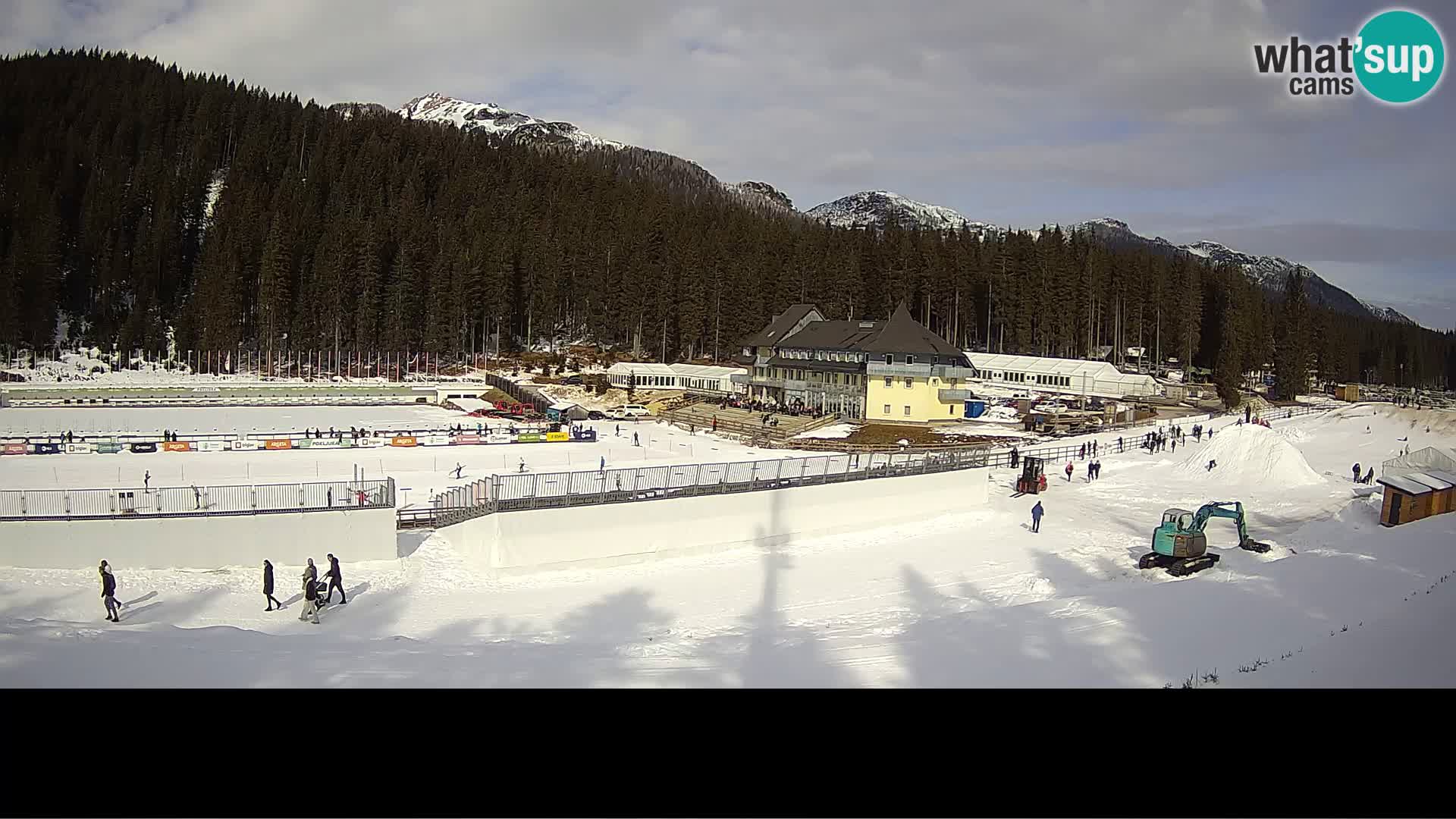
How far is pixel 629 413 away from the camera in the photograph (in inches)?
2007

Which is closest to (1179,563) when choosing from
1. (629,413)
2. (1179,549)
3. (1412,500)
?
(1179,549)

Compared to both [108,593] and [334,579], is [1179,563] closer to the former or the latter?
[334,579]

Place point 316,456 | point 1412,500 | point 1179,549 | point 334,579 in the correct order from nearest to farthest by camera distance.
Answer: point 334,579 < point 1179,549 < point 1412,500 < point 316,456

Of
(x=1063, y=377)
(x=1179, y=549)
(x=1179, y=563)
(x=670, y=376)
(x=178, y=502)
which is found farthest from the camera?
(x=670, y=376)

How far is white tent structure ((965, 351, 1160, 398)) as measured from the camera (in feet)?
182

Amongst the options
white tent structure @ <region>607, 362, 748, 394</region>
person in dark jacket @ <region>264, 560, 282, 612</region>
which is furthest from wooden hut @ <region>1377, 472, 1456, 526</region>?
white tent structure @ <region>607, 362, 748, 394</region>

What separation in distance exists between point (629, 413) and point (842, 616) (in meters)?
36.6

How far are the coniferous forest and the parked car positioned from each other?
20466 millimetres

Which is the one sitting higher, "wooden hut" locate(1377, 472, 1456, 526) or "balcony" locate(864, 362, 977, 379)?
"balcony" locate(864, 362, 977, 379)

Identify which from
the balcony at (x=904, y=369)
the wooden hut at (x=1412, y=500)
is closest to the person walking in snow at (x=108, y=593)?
the wooden hut at (x=1412, y=500)

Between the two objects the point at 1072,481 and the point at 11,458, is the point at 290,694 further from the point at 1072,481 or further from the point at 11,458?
the point at 11,458

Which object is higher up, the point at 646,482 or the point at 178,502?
the point at 646,482

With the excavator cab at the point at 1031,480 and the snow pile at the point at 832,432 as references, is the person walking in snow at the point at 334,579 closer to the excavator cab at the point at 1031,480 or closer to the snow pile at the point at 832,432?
the excavator cab at the point at 1031,480

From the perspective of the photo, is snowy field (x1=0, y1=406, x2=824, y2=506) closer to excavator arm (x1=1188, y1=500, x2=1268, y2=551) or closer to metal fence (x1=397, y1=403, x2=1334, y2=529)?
metal fence (x1=397, y1=403, x2=1334, y2=529)
